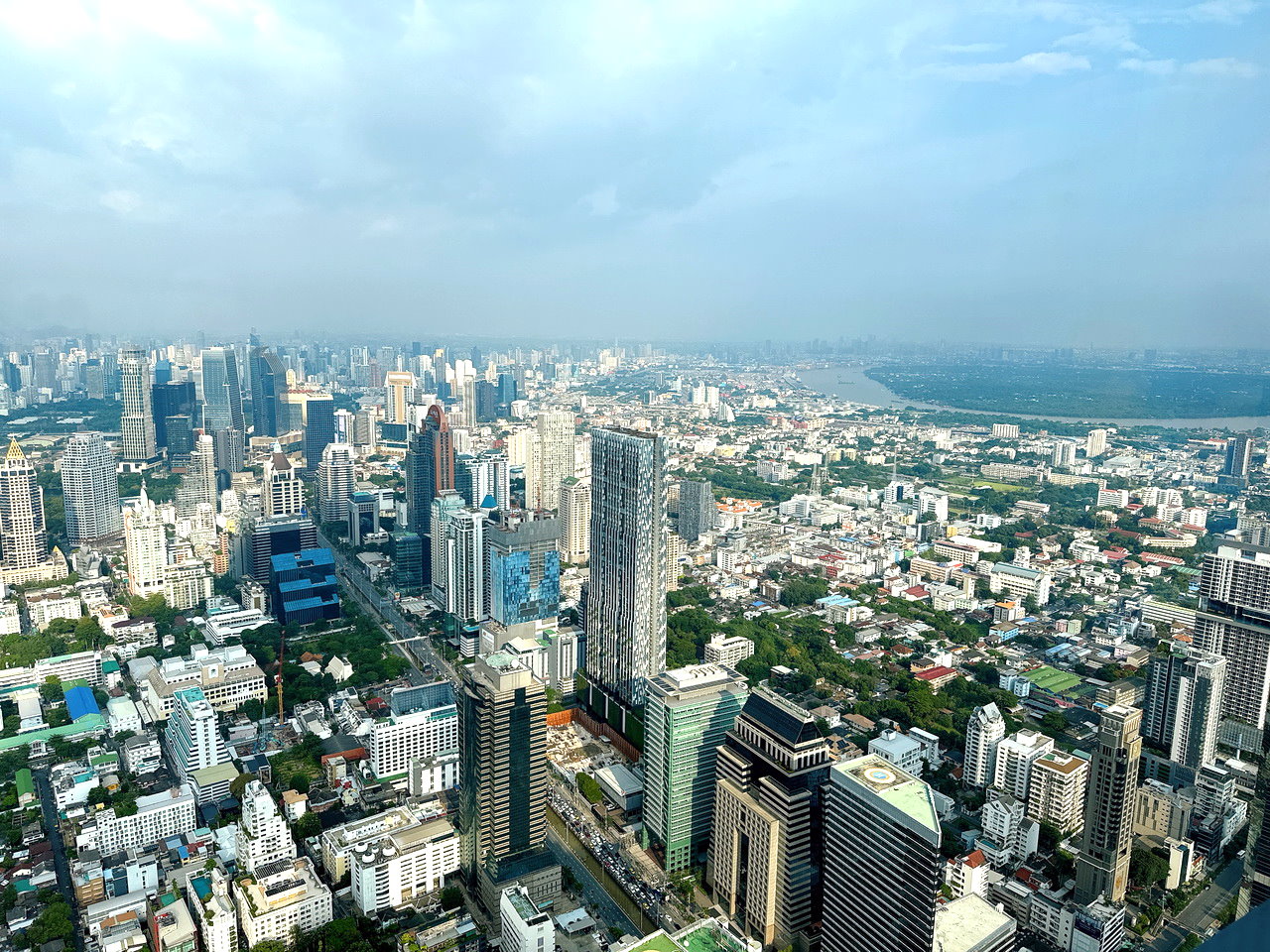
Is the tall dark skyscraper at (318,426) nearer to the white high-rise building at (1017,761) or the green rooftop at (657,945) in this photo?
the white high-rise building at (1017,761)

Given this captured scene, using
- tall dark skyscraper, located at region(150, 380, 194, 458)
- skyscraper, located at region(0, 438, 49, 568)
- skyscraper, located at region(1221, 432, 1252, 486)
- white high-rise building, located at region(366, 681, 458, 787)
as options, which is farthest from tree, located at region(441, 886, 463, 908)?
tall dark skyscraper, located at region(150, 380, 194, 458)

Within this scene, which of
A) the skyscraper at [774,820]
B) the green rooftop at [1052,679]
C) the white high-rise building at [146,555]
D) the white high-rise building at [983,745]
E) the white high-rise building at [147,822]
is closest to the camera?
Result: the skyscraper at [774,820]

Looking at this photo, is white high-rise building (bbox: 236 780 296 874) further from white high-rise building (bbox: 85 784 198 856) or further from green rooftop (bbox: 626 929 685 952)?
green rooftop (bbox: 626 929 685 952)

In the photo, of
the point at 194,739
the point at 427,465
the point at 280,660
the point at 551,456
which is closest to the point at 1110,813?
the point at 194,739

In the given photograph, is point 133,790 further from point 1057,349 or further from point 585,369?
point 585,369

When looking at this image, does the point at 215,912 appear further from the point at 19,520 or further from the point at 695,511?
the point at 695,511

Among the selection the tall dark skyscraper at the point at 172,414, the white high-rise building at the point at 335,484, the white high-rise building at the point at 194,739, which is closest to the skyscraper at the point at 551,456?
the white high-rise building at the point at 335,484

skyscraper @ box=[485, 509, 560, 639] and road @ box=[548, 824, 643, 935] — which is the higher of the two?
skyscraper @ box=[485, 509, 560, 639]
